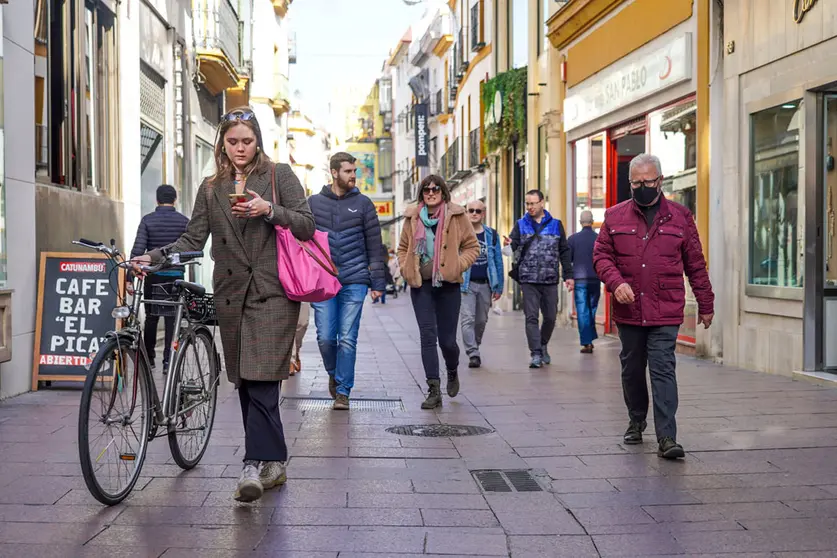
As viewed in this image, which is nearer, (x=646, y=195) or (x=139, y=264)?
(x=139, y=264)

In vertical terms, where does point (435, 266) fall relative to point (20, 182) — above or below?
below

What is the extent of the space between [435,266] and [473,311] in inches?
142

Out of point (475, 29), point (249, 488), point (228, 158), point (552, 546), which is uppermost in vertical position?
point (475, 29)

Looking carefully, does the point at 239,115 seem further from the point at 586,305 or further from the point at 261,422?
the point at 586,305

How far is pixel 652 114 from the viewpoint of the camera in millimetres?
15883

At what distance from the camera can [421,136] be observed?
175 feet

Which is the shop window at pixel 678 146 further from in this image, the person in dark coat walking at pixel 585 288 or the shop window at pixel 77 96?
the shop window at pixel 77 96

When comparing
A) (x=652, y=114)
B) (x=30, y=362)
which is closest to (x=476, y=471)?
(x=30, y=362)

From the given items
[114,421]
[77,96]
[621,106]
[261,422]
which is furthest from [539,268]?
[114,421]

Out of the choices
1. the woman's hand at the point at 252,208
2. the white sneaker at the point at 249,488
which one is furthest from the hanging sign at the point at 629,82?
the white sneaker at the point at 249,488

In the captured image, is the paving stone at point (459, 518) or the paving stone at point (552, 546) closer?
the paving stone at point (552, 546)

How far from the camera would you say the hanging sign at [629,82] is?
46.7 ft

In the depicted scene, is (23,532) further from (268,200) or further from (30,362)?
(30,362)

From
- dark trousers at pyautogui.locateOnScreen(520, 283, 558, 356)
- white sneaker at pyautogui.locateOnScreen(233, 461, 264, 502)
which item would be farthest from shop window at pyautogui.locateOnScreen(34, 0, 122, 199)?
white sneaker at pyautogui.locateOnScreen(233, 461, 264, 502)
